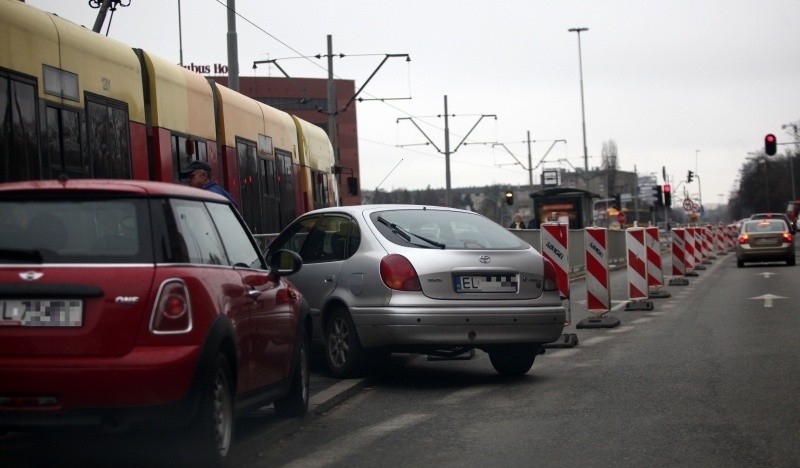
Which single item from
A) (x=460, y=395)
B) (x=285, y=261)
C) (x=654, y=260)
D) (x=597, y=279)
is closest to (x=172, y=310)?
(x=285, y=261)

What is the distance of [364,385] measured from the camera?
1080 centimetres

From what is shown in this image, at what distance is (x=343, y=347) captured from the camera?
10977 mm

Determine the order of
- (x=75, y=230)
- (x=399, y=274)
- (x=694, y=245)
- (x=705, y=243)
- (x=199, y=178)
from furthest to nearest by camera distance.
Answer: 1. (x=705, y=243)
2. (x=694, y=245)
3. (x=199, y=178)
4. (x=399, y=274)
5. (x=75, y=230)

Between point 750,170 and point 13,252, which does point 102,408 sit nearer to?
point 13,252

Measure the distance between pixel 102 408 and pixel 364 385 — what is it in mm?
5003

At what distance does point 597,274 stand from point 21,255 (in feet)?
38.3

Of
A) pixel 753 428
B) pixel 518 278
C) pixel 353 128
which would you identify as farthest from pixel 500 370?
pixel 353 128

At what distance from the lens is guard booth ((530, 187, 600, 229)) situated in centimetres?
6384

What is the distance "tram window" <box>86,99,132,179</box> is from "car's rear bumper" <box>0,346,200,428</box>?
6980 millimetres

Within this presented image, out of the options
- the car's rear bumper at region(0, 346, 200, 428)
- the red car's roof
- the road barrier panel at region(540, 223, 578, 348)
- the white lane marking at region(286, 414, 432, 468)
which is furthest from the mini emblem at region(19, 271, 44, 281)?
the road barrier panel at region(540, 223, 578, 348)

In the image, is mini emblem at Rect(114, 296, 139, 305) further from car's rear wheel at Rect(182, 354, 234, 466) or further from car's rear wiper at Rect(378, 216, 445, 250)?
car's rear wiper at Rect(378, 216, 445, 250)

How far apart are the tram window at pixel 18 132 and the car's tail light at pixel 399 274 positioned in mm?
3092

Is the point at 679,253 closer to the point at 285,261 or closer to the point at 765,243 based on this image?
the point at 765,243

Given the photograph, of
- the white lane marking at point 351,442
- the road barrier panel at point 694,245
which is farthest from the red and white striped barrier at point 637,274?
the road barrier panel at point 694,245
